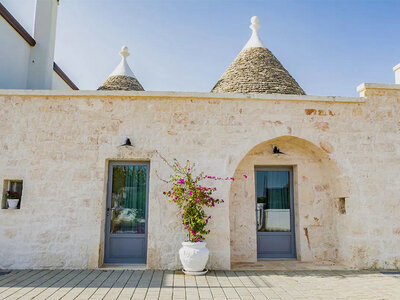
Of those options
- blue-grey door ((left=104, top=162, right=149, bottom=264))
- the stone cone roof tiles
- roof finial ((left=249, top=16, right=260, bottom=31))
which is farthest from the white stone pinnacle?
blue-grey door ((left=104, top=162, right=149, bottom=264))

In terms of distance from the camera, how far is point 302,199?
7078 mm

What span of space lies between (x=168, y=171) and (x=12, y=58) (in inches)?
227

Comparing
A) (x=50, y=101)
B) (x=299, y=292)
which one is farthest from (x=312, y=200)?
(x=50, y=101)

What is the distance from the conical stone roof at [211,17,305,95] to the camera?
8.67 metres

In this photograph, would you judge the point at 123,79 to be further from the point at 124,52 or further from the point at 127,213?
the point at 127,213

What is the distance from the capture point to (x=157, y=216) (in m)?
6.26

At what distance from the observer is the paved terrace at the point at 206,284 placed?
4613 mm

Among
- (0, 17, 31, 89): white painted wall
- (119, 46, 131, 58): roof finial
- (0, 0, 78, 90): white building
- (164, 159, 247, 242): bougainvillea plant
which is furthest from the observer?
(119, 46, 131, 58): roof finial

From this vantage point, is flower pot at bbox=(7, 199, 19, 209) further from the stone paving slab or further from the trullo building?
the stone paving slab

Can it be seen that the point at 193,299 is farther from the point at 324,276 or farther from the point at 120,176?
the point at 120,176

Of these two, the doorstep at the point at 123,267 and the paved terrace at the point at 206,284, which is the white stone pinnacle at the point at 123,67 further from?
the paved terrace at the point at 206,284

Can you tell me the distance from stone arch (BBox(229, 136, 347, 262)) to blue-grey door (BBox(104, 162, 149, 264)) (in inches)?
74.4

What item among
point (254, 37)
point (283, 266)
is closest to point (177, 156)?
point (283, 266)

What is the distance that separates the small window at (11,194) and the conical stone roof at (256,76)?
547 centimetres
